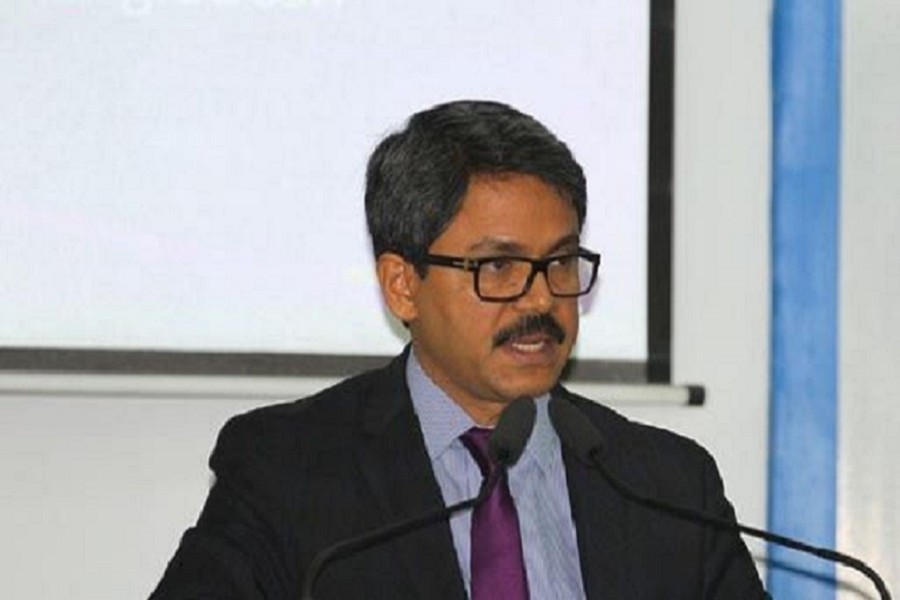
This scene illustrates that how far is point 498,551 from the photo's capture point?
103 inches

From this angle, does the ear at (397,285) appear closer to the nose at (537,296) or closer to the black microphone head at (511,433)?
the nose at (537,296)

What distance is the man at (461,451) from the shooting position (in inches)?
103

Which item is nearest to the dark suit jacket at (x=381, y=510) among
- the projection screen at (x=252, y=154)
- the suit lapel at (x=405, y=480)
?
the suit lapel at (x=405, y=480)

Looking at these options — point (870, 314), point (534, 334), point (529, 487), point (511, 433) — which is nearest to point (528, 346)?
point (534, 334)

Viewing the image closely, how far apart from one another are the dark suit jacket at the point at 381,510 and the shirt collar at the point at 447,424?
19 millimetres

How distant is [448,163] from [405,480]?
0.44 meters

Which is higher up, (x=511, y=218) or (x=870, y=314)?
(x=511, y=218)

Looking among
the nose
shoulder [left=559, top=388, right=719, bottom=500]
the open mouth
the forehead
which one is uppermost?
the forehead

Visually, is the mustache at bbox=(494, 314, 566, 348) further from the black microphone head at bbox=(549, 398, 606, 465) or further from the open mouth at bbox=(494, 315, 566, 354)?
the black microphone head at bbox=(549, 398, 606, 465)

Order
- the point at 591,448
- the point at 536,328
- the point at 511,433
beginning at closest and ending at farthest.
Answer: the point at 511,433, the point at 591,448, the point at 536,328

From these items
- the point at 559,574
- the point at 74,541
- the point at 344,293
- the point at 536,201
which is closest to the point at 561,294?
the point at 536,201

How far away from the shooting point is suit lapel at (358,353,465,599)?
2.60 m

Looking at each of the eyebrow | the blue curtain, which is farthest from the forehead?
the blue curtain

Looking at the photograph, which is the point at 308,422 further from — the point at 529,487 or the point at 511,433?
the point at 511,433
